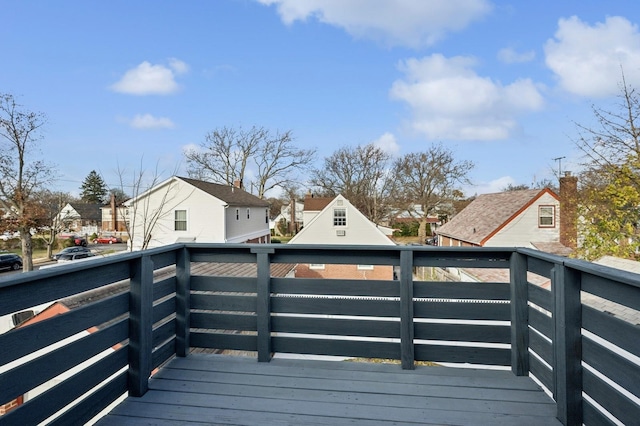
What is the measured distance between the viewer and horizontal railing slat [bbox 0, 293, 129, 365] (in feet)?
4.47

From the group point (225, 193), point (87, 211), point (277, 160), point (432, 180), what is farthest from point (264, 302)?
point (87, 211)

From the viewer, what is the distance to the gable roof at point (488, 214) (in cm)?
1568

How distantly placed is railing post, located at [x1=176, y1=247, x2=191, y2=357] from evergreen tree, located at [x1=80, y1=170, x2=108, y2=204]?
53217 millimetres

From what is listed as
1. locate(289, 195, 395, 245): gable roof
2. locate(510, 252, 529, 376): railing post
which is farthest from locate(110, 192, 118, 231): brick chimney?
locate(510, 252, 529, 376): railing post

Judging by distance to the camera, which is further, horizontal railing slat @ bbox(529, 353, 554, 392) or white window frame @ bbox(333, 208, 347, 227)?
white window frame @ bbox(333, 208, 347, 227)

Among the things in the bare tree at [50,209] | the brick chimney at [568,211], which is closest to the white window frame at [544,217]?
the brick chimney at [568,211]

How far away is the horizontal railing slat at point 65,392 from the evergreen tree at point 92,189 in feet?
176

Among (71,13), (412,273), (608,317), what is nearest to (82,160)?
(71,13)

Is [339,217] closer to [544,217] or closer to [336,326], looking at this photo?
[544,217]

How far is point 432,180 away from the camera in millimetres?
27312

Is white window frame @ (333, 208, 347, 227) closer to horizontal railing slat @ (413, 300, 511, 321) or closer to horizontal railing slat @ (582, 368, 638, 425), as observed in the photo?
horizontal railing slat @ (413, 300, 511, 321)

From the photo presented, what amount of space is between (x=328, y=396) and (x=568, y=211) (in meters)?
15.6

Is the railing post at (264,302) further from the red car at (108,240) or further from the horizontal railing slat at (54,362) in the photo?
the red car at (108,240)

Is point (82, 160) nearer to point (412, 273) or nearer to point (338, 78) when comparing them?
point (338, 78)
